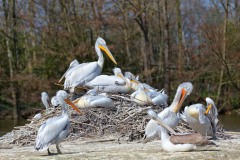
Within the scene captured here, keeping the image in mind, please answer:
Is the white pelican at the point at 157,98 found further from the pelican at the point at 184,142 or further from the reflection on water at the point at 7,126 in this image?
the reflection on water at the point at 7,126

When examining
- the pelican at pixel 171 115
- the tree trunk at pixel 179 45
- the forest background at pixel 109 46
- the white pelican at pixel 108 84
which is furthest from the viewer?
the tree trunk at pixel 179 45

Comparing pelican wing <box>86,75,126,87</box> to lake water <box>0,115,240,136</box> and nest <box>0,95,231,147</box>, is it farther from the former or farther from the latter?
lake water <box>0,115,240,136</box>

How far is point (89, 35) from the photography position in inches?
1231

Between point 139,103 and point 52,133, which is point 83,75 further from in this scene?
point 52,133

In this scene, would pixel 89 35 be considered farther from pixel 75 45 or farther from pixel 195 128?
pixel 195 128

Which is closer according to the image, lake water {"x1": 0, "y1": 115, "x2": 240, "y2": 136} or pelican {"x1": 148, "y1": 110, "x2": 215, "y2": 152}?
pelican {"x1": 148, "y1": 110, "x2": 215, "y2": 152}

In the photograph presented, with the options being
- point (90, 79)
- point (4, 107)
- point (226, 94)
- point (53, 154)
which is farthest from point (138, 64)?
point (53, 154)

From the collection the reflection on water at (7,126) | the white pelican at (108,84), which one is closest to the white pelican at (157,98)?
the white pelican at (108,84)

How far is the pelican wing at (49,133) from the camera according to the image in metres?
9.95

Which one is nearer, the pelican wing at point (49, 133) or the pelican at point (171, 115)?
the pelican wing at point (49, 133)

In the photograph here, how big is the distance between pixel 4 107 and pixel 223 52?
11.1 metres

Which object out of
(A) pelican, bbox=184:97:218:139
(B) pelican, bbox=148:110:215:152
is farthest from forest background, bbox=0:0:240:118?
(B) pelican, bbox=148:110:215:152

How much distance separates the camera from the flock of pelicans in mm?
10016

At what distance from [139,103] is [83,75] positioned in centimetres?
153
